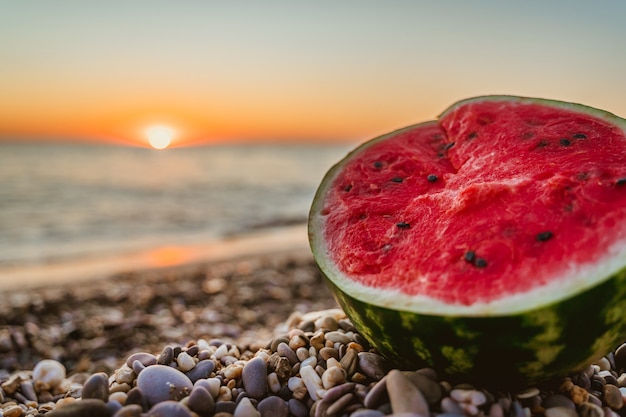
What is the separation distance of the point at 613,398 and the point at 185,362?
1654mm

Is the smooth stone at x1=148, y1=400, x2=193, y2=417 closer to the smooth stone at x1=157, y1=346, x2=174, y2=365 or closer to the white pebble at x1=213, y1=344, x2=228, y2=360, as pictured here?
the smooth stone at x1=157, y1=346, x2=174, y2=365

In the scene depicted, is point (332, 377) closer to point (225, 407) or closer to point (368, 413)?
point (368, 413)

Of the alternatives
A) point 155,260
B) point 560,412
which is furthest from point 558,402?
point 155,260

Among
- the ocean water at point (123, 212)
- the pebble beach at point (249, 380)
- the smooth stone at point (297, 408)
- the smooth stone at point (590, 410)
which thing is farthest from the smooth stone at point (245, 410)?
the ocean water at point (123, 212)

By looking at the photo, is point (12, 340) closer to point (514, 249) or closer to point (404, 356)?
point (404, 356)

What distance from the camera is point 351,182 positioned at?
249 cm

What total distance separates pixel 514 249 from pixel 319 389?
2.79ft

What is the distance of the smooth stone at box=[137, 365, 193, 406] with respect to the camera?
1.88 meters

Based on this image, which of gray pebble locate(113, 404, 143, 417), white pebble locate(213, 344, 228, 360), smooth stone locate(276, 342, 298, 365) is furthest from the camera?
white pebble locate(213, 344, 228, 360)

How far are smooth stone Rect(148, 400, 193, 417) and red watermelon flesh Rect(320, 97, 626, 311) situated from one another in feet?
2.42

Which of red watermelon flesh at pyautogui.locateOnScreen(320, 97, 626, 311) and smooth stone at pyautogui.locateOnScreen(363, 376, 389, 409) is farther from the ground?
red watermelon flesh at pyautogui.locateOnScreen(320, 97, 626, 311)

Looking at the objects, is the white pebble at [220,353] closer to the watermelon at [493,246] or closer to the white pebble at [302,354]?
the white pebble at [302,354]

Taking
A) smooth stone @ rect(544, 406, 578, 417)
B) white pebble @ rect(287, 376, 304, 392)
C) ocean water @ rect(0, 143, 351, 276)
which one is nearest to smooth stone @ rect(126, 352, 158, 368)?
white pebble @ rect(287, 376, 304, 392)

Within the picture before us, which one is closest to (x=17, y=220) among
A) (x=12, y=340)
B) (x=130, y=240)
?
(x=130, y=240)
